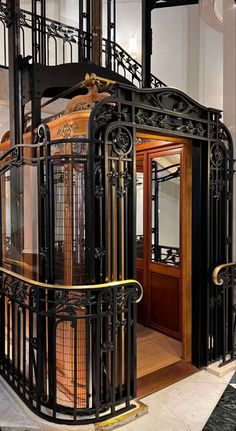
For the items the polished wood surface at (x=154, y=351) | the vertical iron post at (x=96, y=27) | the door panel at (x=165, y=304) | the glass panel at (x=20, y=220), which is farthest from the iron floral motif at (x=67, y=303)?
the vertical iron post at (x=96, y=27)

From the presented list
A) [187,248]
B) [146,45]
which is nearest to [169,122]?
[187,248]

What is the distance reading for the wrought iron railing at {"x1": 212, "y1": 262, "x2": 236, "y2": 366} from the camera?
3.04m

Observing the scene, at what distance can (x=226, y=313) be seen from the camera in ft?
10.3

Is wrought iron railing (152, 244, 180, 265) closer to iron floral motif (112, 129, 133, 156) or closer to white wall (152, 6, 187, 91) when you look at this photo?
iron floral motif (112, 129, 133, 156)

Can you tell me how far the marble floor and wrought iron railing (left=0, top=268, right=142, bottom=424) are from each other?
132 mm

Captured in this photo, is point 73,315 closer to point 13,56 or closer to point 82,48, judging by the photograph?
point 13,56

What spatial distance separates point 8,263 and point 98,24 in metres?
2.91

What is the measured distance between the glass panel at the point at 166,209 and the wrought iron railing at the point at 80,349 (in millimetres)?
1343

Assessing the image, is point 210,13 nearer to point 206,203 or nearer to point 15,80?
point 15,80

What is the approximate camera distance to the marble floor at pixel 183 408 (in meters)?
2.28

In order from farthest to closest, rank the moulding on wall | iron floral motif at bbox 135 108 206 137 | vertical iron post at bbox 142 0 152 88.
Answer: the moulding on wall < vertical iron post at bbox 142 0 152 88 < iron floral motif at bbox 135 108 206 137

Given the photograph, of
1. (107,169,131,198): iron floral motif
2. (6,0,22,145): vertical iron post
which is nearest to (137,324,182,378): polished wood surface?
Result: (107,169,131,198): iron floral motif

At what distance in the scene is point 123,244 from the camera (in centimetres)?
244

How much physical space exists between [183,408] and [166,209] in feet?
6.56
